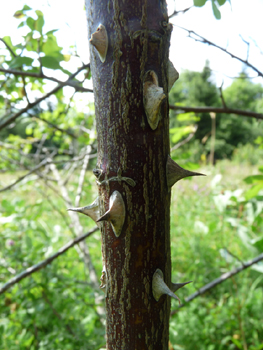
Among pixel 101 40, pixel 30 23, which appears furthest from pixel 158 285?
pixel 30 23

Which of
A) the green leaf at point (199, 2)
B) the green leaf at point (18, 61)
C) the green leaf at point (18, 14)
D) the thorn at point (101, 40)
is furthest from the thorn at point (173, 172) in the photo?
the green leaf at point (18, 14)

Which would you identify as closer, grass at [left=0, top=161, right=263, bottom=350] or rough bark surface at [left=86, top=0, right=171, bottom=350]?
rough bark surface at [left=86, top=0, right=171, bottom=350]

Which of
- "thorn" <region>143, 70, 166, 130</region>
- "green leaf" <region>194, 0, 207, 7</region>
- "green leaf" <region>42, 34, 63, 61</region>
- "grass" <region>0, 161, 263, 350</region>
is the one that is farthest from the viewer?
"grass" <region>0, 161, 263, 350</region>

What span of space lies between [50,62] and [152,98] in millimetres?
657

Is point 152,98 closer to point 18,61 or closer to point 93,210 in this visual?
point 93,210

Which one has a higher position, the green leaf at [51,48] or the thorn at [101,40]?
the green leaf at [51,48]

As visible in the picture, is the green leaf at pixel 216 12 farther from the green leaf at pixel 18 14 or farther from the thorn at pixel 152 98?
the green leaf at pixel 18 14

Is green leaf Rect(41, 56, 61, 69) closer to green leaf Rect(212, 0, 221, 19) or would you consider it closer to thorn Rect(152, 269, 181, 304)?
green leaf Rect(212, 0, 221, 19)

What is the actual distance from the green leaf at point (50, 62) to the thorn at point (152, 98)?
0.61m

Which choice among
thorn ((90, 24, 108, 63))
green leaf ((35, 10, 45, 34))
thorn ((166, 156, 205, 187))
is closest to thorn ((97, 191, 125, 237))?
thorn ((166, 156, 205, 187))

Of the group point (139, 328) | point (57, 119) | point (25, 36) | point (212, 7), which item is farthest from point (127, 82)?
point (57, 119)

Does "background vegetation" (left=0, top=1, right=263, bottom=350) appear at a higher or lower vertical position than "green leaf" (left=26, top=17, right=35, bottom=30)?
lower

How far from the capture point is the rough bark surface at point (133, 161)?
1.53 feet

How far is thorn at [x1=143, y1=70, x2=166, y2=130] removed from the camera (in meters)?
0.44
